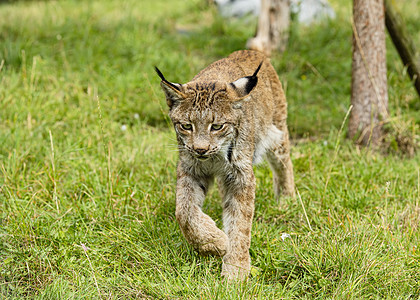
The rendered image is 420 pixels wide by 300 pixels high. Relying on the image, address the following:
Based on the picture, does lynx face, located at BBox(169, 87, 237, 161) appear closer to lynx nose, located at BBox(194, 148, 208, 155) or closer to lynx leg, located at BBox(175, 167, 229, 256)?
lynx nose, located at BBox(194, 148, 208, 155)

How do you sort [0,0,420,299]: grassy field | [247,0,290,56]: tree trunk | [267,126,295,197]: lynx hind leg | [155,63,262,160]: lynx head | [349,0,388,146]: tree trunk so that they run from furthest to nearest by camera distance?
[247,0,290,56]: tree trunk, [349,0,388,146]: tree trunk, [267,126,295,197]: lynx hind leg, [155,63,262,160]: lynx head, [0,0,420,299]: grassy field

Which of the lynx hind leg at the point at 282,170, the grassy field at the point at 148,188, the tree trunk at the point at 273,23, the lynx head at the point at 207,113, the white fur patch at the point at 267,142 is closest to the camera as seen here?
Result: the grassy field at the point at 148,188

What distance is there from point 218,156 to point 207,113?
1.17 feet

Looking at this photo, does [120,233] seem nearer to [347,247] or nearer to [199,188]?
[199,188]

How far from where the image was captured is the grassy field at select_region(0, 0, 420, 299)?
3371mm

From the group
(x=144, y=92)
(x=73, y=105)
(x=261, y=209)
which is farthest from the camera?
(x=144, y=92)

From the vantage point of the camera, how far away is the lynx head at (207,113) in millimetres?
3473

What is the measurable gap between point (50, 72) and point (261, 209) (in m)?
3.86

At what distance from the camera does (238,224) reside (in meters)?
3.71

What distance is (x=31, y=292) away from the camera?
3371 mm

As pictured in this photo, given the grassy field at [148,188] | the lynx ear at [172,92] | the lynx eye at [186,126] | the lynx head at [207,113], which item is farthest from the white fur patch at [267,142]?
the lynx ear at [172,92]

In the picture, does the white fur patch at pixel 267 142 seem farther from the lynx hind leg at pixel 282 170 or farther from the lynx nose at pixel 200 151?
the lynx nose at pixel 200 151

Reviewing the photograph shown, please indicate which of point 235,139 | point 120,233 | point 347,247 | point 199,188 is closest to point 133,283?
point 120,233

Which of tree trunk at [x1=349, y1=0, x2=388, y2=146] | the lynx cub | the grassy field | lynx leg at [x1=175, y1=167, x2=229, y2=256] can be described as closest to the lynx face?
the lynx cub
